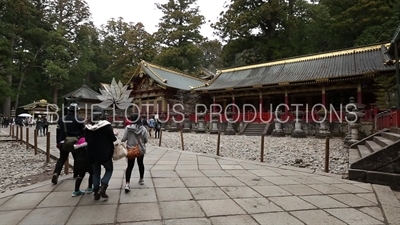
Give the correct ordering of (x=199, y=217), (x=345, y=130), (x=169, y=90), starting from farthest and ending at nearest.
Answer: (x=169, y=90)
(x=345, y=130)
(x=199, y=217)

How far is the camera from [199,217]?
3.15 meters

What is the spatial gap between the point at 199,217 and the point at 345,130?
13893mm

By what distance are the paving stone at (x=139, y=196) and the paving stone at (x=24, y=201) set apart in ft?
4.17

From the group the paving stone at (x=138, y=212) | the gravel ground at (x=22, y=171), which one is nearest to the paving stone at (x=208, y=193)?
the paving stone at (x=138, y=212)

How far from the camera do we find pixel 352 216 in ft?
10.6

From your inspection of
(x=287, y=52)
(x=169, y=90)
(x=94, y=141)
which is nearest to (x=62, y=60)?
(x=169, y=90)

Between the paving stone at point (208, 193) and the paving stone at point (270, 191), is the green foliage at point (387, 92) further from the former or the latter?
the paving stone at point (208, 193)

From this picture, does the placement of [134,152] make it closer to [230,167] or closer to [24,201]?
[24,201]

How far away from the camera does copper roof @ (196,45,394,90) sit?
15469 millimetres

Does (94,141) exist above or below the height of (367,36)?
below

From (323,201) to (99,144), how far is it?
361cm

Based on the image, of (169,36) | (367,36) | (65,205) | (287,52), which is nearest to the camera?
(65,205)

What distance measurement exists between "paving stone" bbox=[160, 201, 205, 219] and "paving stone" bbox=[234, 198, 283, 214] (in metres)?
0.68

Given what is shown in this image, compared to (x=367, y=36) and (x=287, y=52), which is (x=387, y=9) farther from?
(x=287, y=52)
